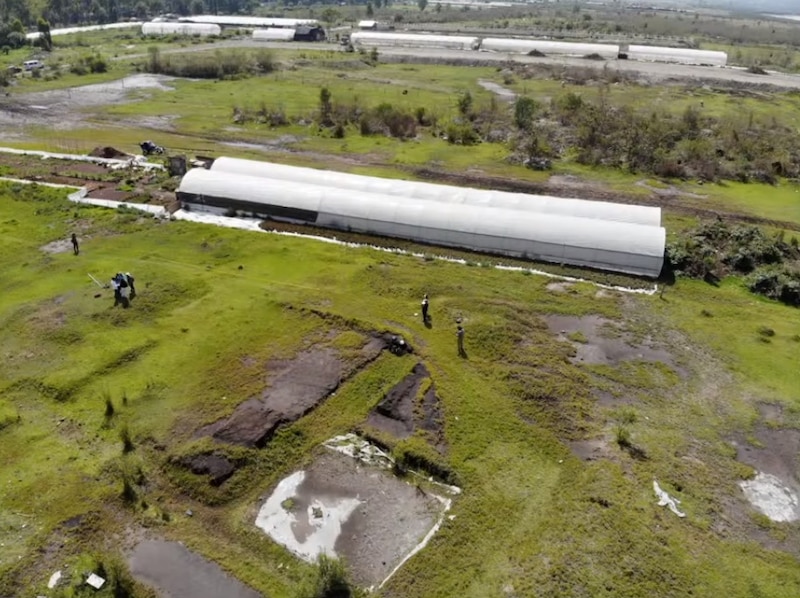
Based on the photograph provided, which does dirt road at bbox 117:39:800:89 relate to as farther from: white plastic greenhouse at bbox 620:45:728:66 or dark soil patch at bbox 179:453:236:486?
dark soil patch at bbox 179:453:236:486

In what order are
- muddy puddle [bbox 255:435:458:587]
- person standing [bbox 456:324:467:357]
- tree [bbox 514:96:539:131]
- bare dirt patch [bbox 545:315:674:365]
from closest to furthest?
1. muddy puddle [bbox 255:435:458:587]
2. person standing [bbox 456:324:467:357]
3. bare dirt patch [bbox 545:315:674:365]
4. tree [bbox 514:96:539:131]

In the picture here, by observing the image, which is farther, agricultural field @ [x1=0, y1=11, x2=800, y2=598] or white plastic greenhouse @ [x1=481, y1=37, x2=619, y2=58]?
white plastic greenhouse @ [x1=481, y1=37, x2=619, y2=58]

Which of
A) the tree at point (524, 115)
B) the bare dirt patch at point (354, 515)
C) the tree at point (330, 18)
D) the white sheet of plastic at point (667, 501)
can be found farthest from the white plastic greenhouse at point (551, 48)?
the bare dirt patch at point (354, 515)

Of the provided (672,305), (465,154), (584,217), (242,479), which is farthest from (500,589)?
(465,154)

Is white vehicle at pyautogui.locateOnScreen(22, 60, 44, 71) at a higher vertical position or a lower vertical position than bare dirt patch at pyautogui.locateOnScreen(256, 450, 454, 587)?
higher

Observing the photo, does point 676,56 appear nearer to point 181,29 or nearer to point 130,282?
point 181,29

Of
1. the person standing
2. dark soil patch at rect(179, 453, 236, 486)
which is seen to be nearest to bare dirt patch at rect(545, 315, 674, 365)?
the person standing
